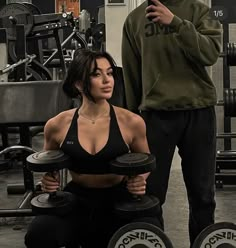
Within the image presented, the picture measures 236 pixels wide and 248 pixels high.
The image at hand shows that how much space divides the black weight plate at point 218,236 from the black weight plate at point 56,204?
49cm

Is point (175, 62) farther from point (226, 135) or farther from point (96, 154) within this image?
point (226, 135)

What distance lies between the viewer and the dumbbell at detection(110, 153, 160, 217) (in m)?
2.01

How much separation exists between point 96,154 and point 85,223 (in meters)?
0.26

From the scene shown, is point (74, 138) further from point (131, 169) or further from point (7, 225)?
point (7, 225)

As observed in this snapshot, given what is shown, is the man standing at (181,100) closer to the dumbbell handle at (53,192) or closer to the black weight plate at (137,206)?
the black weight plate at (137,206)

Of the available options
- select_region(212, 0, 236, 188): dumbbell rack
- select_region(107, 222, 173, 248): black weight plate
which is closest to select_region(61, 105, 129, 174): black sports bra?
select_region(107, 222, 173, 248): black weight plate

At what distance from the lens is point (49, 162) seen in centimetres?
207

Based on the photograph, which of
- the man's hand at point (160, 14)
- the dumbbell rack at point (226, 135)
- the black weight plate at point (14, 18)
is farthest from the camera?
the black weight plate at point (14, 18)

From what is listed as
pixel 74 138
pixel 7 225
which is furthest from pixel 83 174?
pixel 7 225

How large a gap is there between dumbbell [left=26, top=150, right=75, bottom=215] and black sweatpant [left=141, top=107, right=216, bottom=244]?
463mm

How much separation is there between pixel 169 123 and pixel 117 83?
0.47 m

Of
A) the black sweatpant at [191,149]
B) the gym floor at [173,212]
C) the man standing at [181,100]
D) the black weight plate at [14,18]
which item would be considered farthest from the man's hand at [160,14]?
the black weight plate at [14,18]

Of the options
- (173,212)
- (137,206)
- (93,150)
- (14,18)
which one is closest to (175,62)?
(93,150)

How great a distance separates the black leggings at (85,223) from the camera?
2059mm
